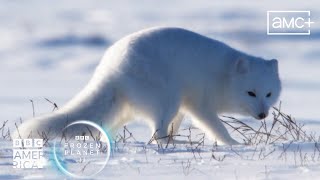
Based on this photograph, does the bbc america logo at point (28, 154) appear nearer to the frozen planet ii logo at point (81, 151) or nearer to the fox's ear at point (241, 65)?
the frozen planet ii logo at point (81, 151)

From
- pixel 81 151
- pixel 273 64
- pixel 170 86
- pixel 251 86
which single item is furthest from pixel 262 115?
pixel 81 151

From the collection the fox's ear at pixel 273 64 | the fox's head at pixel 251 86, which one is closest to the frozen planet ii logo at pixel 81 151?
the fox's head at pixel 251 86

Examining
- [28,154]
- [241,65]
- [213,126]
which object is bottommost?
[28,154]

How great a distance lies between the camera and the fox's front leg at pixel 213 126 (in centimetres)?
720

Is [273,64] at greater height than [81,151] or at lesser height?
greater

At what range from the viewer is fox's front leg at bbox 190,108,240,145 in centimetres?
720

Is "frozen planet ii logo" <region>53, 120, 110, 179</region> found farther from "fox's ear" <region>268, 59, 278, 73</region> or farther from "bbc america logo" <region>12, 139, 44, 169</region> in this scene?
"fox's ear" <region>268, 59, 278, 73</region>

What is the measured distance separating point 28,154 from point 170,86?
2183 mm

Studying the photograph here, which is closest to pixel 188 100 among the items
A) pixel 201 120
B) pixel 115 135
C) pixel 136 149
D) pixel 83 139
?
pixel 201 120

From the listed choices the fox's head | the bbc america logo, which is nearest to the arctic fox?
the fox's head

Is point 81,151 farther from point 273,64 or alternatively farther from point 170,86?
point 273,64

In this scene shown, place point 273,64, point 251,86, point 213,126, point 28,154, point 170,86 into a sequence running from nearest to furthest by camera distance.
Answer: point 28,154 → point 170,86 → point 213,126 → point 251,86 → point 273,64

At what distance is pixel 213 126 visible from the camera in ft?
23.7

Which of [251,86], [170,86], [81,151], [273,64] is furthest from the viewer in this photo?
[273,64]
